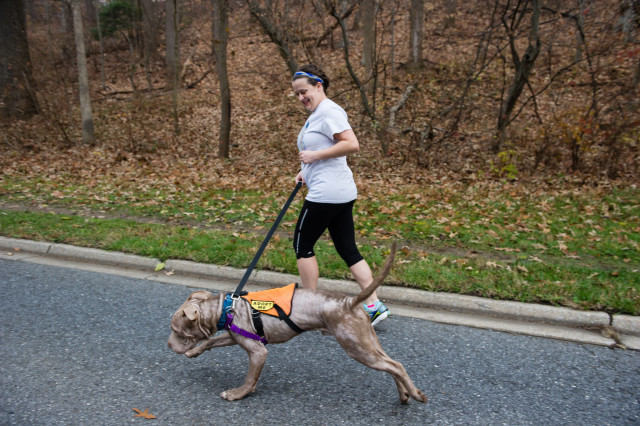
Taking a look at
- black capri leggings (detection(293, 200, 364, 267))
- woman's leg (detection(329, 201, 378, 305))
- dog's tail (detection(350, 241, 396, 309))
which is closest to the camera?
dog's tail (detection(350, 241, 396, 309))

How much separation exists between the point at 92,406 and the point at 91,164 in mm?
10751

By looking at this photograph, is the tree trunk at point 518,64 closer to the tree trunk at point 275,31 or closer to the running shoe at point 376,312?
the tree trunk at point 275,31

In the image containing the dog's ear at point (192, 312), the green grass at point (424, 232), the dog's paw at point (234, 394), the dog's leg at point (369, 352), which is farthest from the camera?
the green grass at point (424, 232)

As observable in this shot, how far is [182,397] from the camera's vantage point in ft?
10.5

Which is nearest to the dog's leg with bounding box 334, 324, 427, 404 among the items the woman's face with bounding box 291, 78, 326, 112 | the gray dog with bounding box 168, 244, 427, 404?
the gray dog with bounding box 168, 244, 427, 404

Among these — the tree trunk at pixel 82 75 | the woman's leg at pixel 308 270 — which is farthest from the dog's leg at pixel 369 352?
the tree trunk at pixel 82 75

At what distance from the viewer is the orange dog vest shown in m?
3.03

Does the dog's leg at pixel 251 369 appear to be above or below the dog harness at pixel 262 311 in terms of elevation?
below

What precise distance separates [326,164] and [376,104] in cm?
1202

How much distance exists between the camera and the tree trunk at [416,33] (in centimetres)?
1802

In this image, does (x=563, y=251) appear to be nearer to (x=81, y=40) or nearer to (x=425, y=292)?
(x=425, y=292)

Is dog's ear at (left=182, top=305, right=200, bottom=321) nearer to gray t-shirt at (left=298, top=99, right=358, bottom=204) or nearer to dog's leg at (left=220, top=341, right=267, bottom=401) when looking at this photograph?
dog's leg at (left=220, top=341, right=267, bottom=401)

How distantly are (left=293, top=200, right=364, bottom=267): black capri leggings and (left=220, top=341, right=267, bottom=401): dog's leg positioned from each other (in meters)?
0.97

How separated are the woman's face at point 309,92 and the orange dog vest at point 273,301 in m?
1.41
